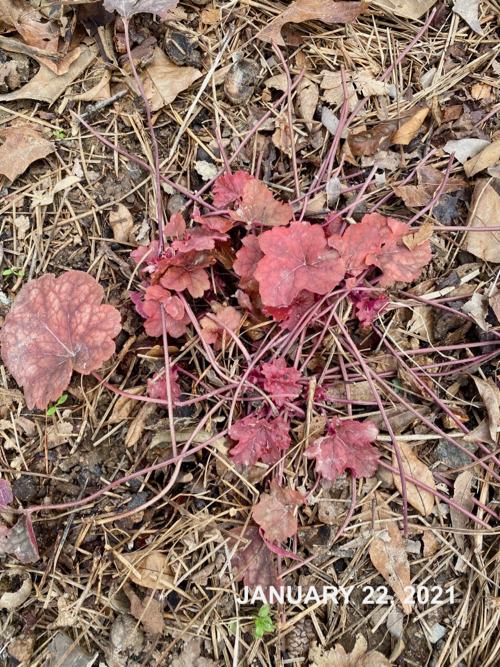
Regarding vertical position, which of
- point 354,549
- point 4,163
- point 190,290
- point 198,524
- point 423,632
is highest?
point 4,163

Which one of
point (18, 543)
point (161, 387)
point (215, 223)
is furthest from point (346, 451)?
point (18, 543)

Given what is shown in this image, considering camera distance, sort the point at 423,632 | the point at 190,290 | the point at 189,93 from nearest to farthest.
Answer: the point at 190,290 < the point at 423,632 < the point at 189,93

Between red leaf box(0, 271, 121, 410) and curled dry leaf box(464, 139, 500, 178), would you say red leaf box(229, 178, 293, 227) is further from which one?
curled dry leaf box(464, 139, 500, 178)

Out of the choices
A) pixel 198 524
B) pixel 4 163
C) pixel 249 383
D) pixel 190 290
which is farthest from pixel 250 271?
pixel 4 163

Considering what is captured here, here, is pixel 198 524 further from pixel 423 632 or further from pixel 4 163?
pixel 4 163

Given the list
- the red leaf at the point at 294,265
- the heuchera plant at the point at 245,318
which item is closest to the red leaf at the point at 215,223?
the heuchera plant at the point at 245,318
